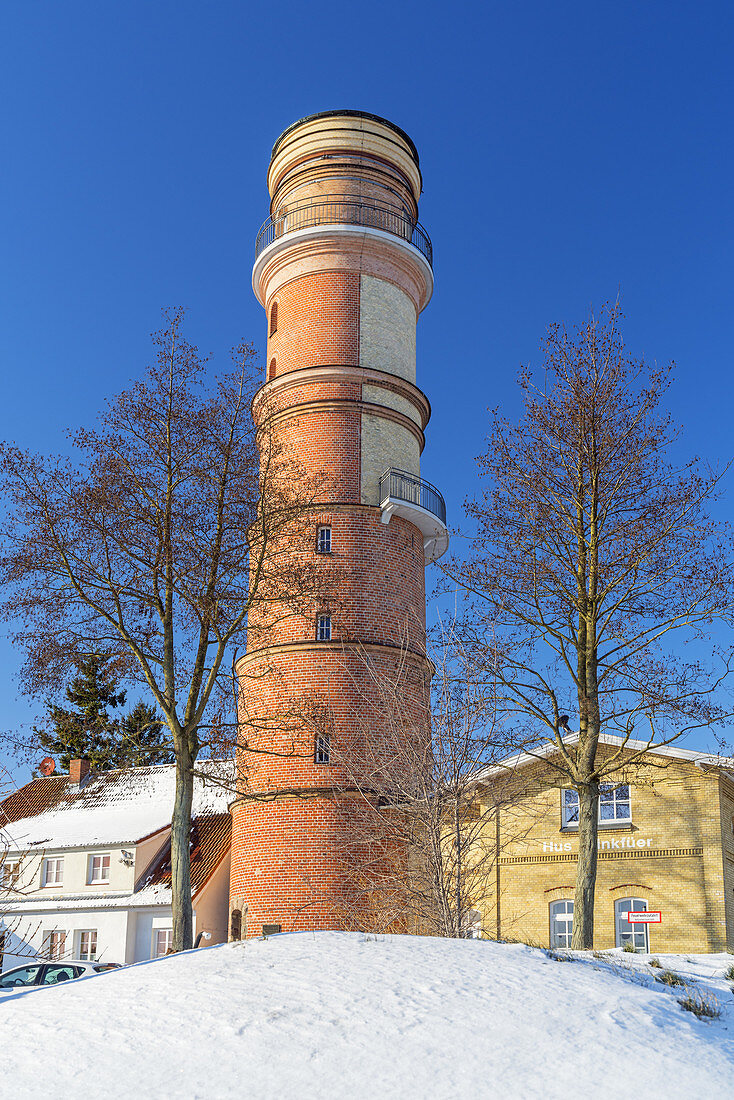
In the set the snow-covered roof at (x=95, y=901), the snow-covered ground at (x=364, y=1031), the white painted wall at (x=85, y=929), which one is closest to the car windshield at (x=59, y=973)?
the snow-covered ground at (x=364, y=1031)

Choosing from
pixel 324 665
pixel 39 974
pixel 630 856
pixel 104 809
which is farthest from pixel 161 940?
pixel 630 856

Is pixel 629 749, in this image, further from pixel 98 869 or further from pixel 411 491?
pixel 98 869

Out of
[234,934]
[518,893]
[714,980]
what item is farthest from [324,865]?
A: [714,980]

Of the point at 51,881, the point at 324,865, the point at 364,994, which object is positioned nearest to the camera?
the point at 364,994

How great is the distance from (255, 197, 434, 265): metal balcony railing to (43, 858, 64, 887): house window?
20247 millimetres

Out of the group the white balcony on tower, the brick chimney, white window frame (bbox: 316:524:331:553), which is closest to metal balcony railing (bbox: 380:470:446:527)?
the white balcony on tower

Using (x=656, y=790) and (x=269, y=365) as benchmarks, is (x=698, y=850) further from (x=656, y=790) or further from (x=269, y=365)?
(x=269, y=365)

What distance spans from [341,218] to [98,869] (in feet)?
69.8

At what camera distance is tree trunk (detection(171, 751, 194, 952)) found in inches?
695

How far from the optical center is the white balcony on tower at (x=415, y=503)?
87.2ft

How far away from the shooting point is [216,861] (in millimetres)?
32125

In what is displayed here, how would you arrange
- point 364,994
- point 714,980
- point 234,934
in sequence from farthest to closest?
point 234,934, point 714,980, point 364,994

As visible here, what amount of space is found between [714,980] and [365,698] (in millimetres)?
13708

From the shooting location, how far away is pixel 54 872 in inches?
1382
